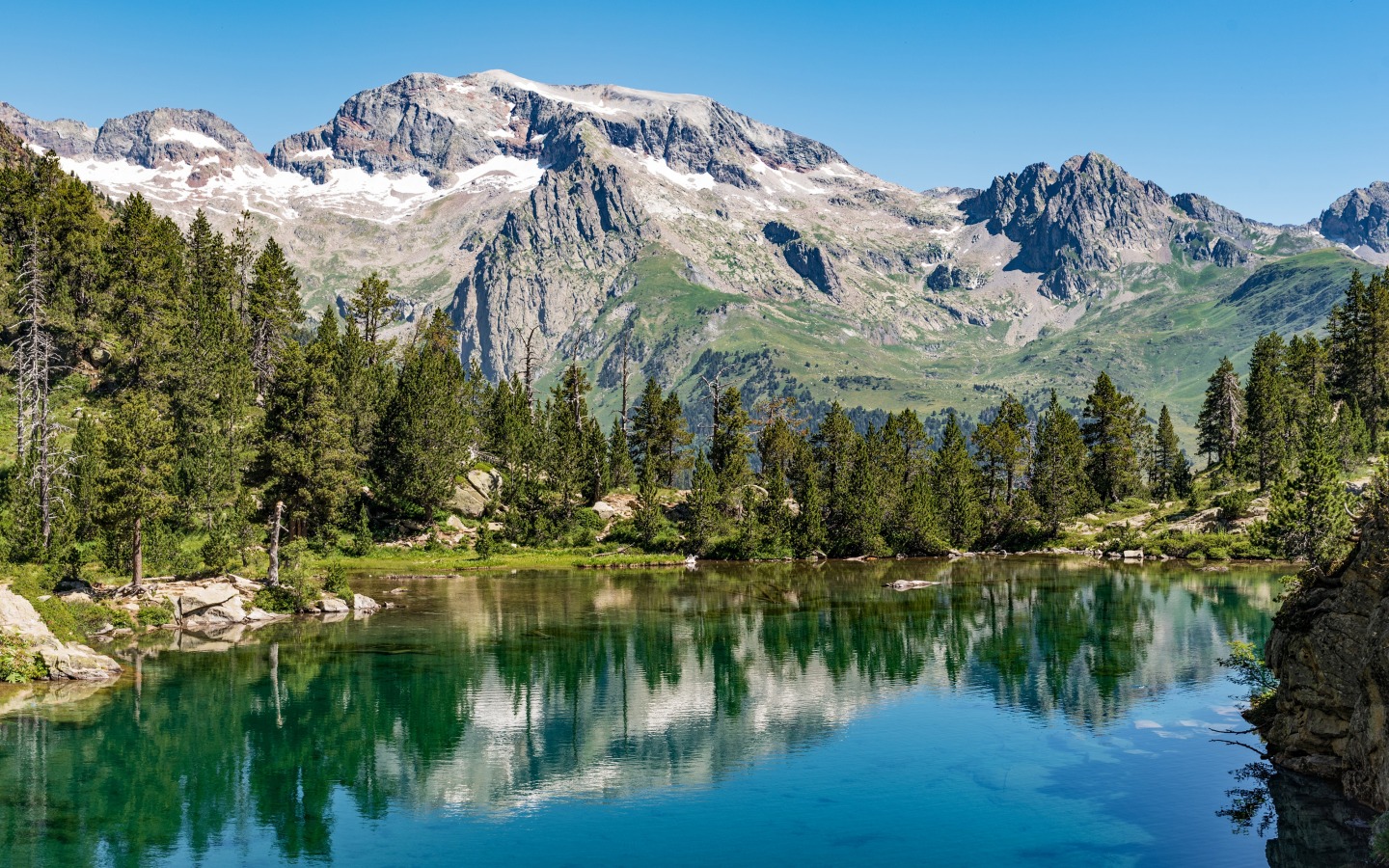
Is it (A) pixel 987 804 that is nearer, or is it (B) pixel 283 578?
(A) pixel 987 804

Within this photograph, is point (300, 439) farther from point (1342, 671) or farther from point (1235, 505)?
point (1235, 505)

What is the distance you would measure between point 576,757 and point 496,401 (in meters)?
99.1

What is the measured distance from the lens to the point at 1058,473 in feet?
435

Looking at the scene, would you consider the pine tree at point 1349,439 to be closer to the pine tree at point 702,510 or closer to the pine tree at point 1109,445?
the pine tree at point 1109,445

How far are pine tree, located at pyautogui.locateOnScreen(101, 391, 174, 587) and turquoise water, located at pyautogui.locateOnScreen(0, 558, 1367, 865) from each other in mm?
8430

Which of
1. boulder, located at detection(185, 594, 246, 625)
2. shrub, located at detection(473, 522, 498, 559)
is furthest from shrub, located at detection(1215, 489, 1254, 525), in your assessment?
boulder, located at detection(185, 594, 246, 625)

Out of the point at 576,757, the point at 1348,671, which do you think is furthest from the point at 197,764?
the point at 1348,671

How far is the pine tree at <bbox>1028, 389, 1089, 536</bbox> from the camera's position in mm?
132875

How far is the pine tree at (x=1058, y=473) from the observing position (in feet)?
436

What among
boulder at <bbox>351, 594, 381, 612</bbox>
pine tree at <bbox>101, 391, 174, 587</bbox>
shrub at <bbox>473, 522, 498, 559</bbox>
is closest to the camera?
pine tree at <bbox>101, 391, 174, 587</bbox>

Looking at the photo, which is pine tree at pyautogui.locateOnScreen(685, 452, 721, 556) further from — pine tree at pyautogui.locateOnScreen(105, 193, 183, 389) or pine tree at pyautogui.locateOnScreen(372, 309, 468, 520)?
pine tree at pyautogui.locateOnScreen(105, 193, 183, 389)

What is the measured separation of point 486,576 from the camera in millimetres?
101375

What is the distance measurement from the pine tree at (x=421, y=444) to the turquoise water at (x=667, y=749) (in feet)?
112

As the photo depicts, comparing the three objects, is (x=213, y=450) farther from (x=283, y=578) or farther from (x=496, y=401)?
(x=496, y=401)
